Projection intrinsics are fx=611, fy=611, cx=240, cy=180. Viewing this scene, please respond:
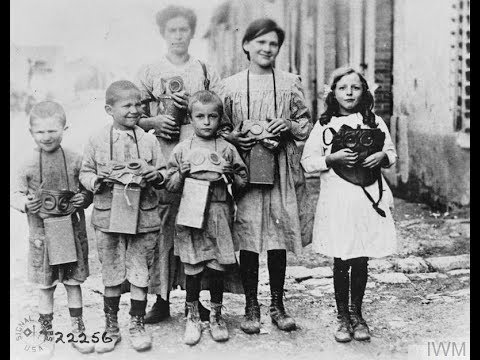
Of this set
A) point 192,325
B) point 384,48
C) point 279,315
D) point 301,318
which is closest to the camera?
point 192,325

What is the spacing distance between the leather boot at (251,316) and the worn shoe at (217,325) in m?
0.15

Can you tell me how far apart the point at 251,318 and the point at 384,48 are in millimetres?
5084

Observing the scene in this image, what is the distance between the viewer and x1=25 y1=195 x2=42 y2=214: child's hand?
377 cm

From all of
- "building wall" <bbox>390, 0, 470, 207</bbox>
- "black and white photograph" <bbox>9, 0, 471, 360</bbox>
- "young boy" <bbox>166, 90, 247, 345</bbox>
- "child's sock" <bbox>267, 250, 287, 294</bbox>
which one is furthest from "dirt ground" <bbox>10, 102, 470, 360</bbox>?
"building wall" <bbox>390, 0, 470, 207</bbox>

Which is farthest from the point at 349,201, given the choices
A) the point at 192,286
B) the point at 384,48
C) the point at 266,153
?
the point at 384,48

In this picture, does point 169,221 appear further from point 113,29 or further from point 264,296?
point 113,29

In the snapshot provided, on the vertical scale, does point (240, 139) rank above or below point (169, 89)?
below

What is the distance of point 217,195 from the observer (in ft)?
12.8

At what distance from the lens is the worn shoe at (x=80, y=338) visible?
3.88 meters

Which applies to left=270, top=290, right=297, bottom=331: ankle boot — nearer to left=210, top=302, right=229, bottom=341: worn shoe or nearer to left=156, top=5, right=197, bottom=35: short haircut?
left=210, top=302, right=229, bottom=341: worn shoe

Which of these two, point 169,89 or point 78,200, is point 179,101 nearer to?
point 169,89

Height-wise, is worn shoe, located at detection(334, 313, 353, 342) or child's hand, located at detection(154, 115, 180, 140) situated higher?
child's hand, located at detection(154, 115, 180, 140)

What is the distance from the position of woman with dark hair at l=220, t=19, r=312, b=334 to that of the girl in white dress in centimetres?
15

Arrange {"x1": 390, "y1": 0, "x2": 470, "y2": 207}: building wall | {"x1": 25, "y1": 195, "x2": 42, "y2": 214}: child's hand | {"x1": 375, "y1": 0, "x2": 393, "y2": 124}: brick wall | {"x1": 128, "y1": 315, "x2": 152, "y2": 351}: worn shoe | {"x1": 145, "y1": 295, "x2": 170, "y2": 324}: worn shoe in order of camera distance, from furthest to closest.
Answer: {"x1": 375, "y1": 0, "x2": 393, "y2": 124}: brick wall, {"x1": 390, "y1": 0, "x2": 470, "y2": 207}: building wall, {"x1": 145, "y1": 295, "x2": 170, "y2": 324}: worn shoe, {"x1": 128, "y1": 315, "x2": 152, "y2": 351}: worn shoe, {"x1": 25, "y1": 195, "x2": 42, "y2": 214}: child's hand
